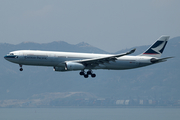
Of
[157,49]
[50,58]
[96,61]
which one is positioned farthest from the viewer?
[157,49]

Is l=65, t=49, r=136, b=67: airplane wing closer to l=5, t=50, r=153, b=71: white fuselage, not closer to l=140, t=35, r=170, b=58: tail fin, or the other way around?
l=5, t=50, r=153, b=71: white fuselage

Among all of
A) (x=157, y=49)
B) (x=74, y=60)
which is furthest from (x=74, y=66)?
(x=157, y=49)

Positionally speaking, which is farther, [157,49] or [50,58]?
[157,49]

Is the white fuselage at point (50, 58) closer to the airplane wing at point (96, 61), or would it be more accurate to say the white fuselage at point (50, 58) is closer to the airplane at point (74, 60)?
the airplane at point (74, 60)

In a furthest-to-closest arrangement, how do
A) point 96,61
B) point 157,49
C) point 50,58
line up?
point 157,49, point 96,61, point 50,58

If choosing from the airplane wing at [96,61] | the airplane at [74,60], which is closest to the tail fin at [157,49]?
the airplane at [74,60]

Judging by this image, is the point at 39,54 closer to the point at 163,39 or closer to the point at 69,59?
the point at 69,59

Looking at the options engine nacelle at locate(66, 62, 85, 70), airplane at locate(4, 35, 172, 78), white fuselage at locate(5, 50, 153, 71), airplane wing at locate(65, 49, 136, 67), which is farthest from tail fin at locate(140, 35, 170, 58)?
engine nacelle at locate(66, 62, 85, 70)

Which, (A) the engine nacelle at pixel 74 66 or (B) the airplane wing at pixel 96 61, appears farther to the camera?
(B) the airplane wing at pixel 96 61

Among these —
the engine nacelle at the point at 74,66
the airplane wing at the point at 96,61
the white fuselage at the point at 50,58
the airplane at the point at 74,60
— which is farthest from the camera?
the airplane wing at the point at 96,61

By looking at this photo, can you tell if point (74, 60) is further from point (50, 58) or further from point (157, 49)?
point (157, 49)

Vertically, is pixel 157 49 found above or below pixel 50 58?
above

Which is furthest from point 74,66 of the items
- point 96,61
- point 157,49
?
point 157,49

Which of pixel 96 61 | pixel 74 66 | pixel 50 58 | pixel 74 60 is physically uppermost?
pixel 50 58
